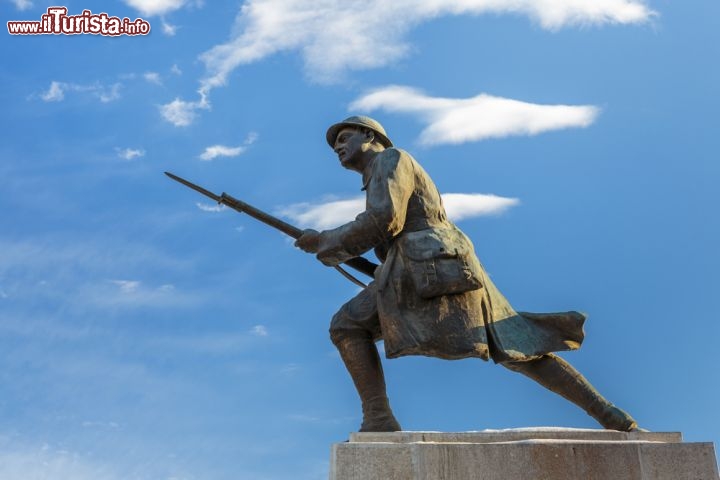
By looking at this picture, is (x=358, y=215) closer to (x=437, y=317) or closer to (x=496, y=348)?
(x=437, y=317)

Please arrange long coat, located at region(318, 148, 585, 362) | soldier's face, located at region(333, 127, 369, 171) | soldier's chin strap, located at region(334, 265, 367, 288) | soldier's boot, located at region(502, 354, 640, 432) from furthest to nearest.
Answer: soldier's chin strap, located at region(334, 265, 367, 288)
soldier's face, located at region(333, 127, 369, 171)
soldier's boot, located at region(502, 354, 640, 432)
long coat, located at region(318, 148, 585, 362)

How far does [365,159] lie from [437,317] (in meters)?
1.64

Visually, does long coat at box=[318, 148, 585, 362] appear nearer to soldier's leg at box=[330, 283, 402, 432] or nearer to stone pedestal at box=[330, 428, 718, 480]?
soldier's leg at box=[330, 283, 402, 432]

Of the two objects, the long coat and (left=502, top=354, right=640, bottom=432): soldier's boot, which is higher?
the long coat

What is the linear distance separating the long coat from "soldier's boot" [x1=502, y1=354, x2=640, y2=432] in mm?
168

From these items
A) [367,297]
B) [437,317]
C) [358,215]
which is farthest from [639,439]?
[358,215]

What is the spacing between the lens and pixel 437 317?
592 centimetres

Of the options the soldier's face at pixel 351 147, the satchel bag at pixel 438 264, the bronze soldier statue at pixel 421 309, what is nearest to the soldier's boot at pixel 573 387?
the bronze soldier statue at pixel 421 309

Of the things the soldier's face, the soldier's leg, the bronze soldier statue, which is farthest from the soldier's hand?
the soldier's face

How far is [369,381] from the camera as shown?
618 cm

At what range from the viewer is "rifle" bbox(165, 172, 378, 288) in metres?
6.98

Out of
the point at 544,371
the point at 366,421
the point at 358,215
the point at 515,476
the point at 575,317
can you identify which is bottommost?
the point at 515,476

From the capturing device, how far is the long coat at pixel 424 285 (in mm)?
5910

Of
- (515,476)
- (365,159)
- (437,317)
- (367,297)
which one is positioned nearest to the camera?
(515,476)
